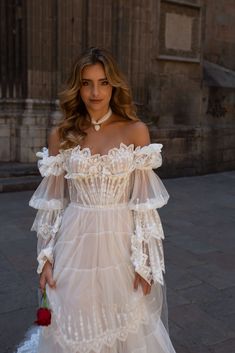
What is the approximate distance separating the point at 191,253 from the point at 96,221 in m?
3.15

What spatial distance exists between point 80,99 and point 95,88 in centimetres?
16

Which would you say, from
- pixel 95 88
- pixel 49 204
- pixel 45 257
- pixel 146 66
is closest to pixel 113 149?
pixel 95 88

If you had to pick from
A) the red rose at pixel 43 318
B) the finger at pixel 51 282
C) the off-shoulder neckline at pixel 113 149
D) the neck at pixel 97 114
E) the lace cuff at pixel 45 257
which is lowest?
the red rose at pixel 43 318

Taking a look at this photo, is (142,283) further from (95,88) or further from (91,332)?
(95,88)

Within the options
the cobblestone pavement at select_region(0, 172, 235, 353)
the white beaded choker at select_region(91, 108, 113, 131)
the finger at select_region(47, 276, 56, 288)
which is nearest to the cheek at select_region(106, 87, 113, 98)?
the white beaded choker at select_region(91, 108, 113, 131)

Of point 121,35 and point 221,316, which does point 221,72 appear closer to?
point 121,35

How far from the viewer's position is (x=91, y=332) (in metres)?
2.26

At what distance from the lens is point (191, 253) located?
5.21 m

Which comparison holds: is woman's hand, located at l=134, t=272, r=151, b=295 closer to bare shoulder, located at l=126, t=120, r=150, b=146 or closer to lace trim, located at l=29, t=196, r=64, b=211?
lace trim, located at l=29, t=196, r=64, b=211

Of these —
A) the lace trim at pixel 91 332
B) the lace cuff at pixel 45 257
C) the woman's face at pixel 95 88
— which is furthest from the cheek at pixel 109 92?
the lace trim at pixel 91 332

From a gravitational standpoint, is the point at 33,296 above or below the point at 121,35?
below

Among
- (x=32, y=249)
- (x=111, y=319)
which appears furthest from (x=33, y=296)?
(x=111, y=319)

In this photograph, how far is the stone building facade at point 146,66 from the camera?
8.91m

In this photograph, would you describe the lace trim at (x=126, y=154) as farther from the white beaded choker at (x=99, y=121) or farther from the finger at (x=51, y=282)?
the finger at (x=51, y=282)
